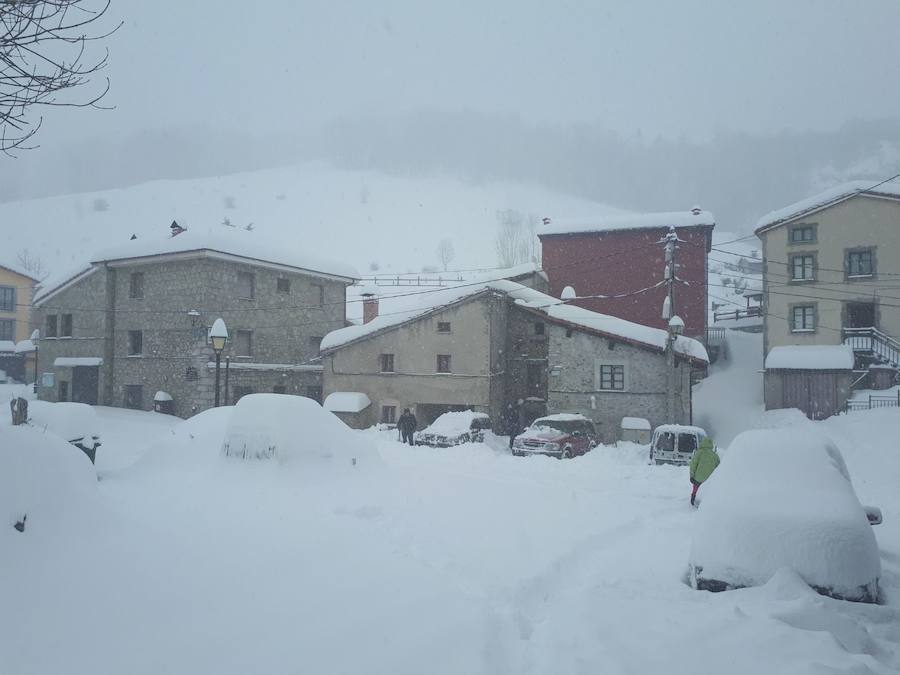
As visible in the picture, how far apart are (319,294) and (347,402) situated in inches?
333

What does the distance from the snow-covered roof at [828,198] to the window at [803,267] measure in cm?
212

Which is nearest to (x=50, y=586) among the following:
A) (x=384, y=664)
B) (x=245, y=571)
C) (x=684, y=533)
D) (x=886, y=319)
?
(x=245, y=571)

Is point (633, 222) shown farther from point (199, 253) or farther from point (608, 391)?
point (199, 253)

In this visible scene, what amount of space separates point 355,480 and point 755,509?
634 centimetres

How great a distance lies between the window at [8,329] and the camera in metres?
44.3

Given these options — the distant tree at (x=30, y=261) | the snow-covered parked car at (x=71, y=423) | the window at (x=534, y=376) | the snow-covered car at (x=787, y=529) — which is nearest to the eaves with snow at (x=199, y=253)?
the window at (x=534, y=376)

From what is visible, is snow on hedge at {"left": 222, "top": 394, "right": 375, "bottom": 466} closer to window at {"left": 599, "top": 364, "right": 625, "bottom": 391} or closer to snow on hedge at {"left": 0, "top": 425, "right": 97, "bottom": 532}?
snow on hedge at {"left": 0, "top": 425, "right": 97, "bottom": 532}

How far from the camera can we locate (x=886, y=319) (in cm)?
2984

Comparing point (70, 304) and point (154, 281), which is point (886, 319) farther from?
point (70, 304)

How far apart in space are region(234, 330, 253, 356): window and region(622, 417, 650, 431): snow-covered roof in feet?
57.5

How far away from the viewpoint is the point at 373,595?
5.67m

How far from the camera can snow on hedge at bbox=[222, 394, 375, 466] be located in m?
10.1

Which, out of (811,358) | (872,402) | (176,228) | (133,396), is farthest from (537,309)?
(133,396)

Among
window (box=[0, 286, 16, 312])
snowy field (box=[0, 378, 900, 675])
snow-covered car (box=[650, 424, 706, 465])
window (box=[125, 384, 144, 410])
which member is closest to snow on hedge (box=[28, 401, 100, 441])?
snowy field (box=[0, 378, 900, 675])
